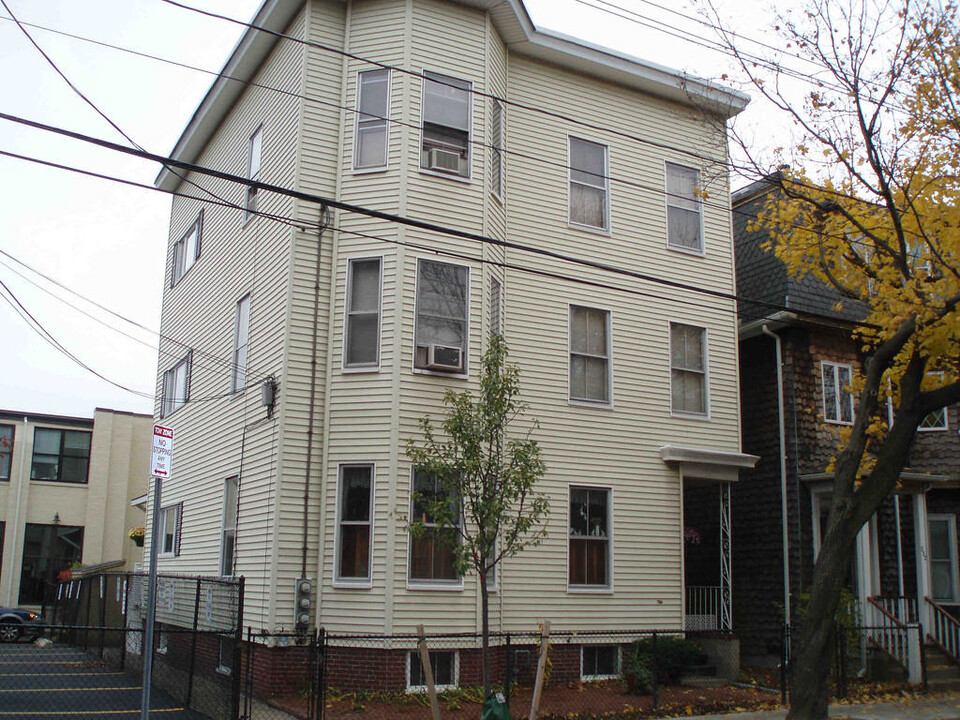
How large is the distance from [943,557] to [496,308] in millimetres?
12697

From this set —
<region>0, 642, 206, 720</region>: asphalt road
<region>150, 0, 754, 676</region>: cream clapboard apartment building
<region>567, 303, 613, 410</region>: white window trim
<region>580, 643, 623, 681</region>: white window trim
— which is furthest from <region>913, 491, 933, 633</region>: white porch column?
<region>0, 642, 206, 720</region>: asphalt road

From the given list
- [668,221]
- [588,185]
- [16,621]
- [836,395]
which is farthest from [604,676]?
[16,621]

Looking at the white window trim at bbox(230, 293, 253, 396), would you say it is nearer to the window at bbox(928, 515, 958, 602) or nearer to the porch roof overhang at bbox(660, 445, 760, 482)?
the porch roof overhang at bbox(660, 445, 760, 482)

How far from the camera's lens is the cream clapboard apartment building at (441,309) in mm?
15141

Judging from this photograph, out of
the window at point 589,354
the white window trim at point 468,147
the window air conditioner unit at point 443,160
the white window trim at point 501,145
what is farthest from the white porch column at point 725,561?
the window air conditioner unit at point 443,160

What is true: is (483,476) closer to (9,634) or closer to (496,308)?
(496,308)

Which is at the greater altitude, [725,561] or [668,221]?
[668,221]

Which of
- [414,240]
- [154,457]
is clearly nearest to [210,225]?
[414,240]

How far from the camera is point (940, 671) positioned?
1805 cm

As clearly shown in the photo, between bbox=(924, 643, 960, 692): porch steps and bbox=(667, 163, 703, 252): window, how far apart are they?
9.29 meters

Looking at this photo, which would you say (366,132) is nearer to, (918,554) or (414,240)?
(414,240)

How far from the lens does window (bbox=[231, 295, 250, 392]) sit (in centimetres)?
1786

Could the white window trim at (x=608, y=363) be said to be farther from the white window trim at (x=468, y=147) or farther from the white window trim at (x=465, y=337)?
the white window trim at (x=468, y=147)

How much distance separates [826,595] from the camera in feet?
41.8
